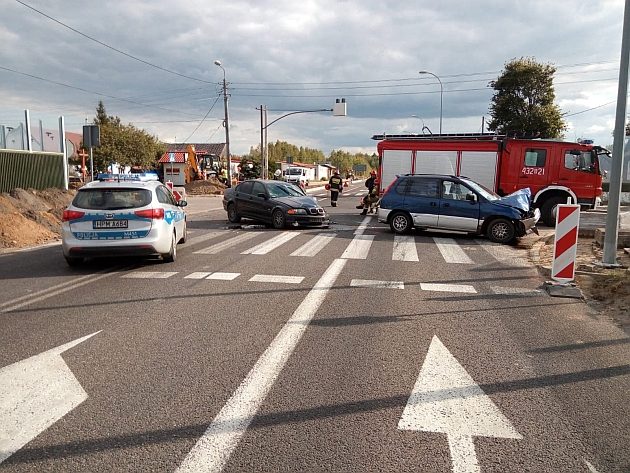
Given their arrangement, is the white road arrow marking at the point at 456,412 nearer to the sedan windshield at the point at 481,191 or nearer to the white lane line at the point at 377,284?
the white lane line at the point at 377,284

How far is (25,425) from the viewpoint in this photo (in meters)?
3.23

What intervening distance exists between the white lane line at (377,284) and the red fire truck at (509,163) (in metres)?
12.0

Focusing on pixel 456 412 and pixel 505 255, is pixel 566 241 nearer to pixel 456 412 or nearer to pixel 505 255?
pixel 505 255

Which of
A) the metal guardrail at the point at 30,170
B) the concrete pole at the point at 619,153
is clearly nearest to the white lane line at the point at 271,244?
the concrete pole at the point at 619,153

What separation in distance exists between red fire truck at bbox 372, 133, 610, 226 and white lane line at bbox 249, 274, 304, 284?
12407mm

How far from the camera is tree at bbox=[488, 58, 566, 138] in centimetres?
3456

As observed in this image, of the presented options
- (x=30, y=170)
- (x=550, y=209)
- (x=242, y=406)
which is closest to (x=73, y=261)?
(x=242, y=406)

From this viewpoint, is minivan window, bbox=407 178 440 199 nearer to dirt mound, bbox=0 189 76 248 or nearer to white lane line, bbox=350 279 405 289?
white lane line, bbox=350 279 405 289

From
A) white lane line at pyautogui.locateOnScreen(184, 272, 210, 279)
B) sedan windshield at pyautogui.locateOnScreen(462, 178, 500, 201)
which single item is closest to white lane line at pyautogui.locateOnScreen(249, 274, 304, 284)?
white lane line at pyautogui.locateOnScreen(184, 272, 210, 279)

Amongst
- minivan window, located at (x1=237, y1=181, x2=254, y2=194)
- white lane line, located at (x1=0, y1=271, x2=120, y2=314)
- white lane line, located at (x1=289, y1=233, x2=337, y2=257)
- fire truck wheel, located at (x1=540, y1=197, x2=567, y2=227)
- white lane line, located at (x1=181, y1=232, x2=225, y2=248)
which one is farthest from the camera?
fire truck wheel, located at (x1=540, y1=197, x2=567, y2=227)

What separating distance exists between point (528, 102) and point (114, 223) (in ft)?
114

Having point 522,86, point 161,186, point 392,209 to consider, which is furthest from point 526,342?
point 522,86

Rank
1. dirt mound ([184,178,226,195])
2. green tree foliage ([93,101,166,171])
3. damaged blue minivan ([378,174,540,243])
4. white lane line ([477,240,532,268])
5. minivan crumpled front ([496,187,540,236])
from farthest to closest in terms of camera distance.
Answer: green tree foliage ([93,101,166,171]) < dirt mound ([184,178,226,195]) < damaged blue minivan ([378,174,540,243]) < minivan crumpled front ([496,187,540,236]) < white lane line ([477,240,532,268])

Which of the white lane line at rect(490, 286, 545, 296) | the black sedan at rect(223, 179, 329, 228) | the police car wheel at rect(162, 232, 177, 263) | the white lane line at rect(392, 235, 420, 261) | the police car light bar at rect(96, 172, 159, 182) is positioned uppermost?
the police car light bar at rect(96, 172, 159, 182)
